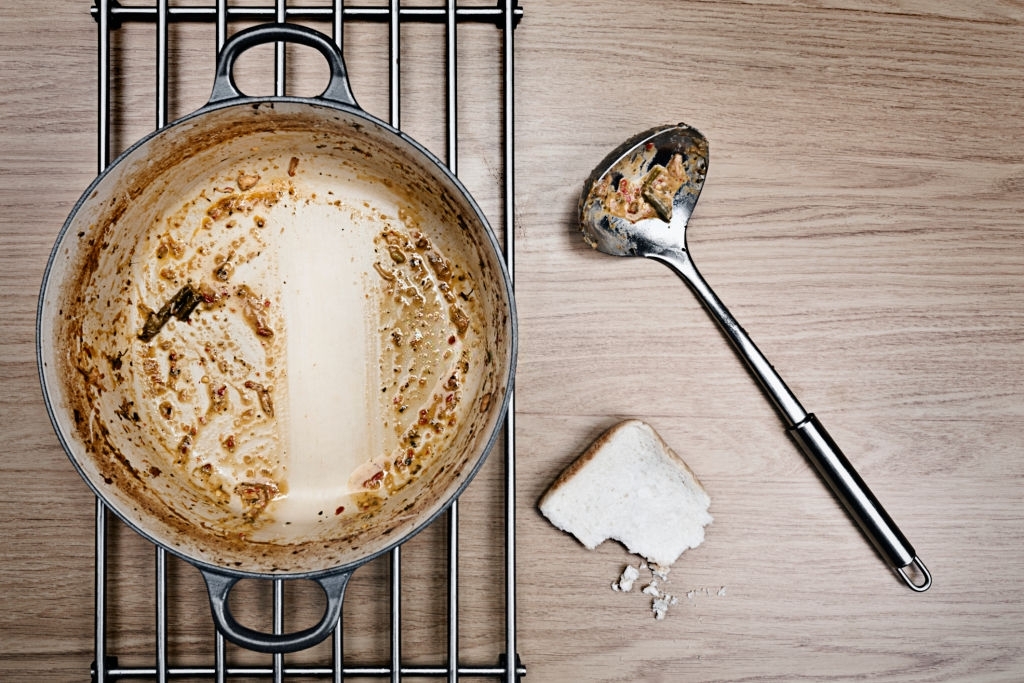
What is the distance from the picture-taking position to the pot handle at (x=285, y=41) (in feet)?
1.58

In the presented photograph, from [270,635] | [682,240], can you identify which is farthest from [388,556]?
[682,240]

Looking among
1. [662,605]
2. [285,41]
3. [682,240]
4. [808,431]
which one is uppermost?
[285,41]

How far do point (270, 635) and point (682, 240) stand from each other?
16.7 inches

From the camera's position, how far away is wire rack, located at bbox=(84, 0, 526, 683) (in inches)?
22.7

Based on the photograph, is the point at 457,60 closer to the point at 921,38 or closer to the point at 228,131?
the point at 228,131

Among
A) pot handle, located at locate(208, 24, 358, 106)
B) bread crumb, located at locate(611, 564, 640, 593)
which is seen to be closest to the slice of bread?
bread crumb, located at locate(611, 564, 640, 593)

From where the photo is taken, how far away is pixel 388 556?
0.62m

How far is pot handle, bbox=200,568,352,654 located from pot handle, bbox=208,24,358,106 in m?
0.31

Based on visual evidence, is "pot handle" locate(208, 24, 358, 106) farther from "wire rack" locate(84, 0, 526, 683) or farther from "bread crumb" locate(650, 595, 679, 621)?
"bread crumb" locate(650, 595, 679, 621)

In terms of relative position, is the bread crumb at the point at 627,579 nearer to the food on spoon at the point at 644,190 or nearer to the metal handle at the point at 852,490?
the metal handle at the point at 852,490

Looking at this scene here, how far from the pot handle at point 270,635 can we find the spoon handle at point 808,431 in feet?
1.15

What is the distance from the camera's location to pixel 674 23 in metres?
0.64

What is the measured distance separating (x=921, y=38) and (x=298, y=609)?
28.5 inches

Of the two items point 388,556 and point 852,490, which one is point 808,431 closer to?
point 852,490
